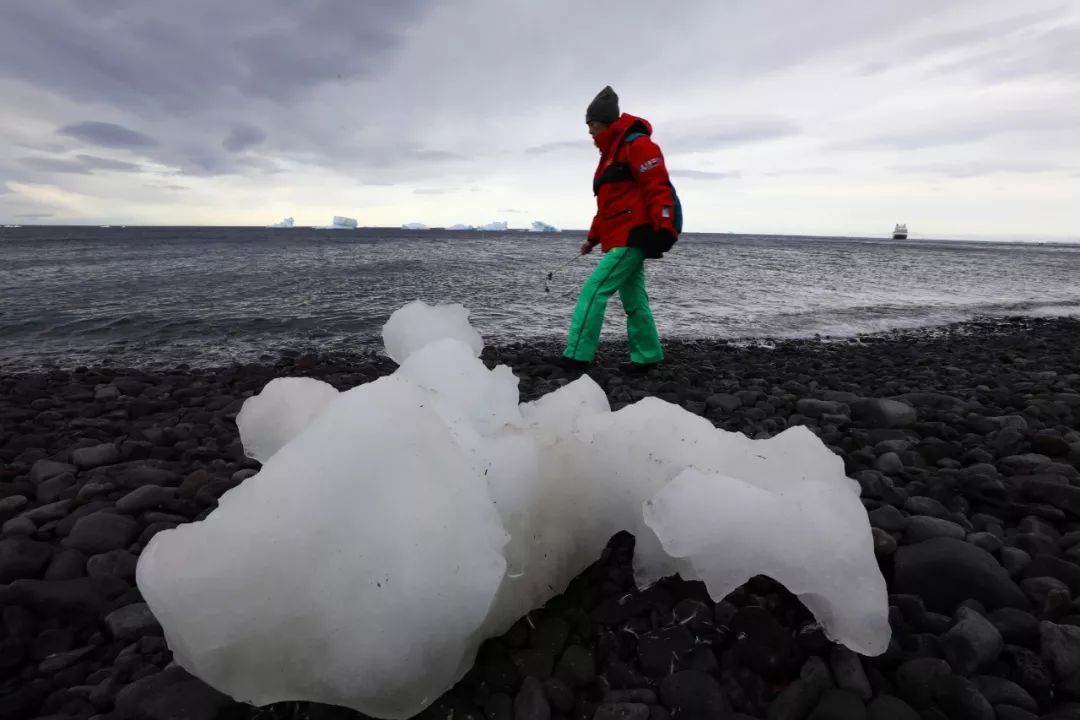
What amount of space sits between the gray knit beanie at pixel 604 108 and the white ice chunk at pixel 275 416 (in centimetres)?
449

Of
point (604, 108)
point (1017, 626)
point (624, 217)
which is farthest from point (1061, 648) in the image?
point (604, 108)

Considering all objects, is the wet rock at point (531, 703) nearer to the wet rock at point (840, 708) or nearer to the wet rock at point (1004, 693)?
the wet rock at point (840, 708)

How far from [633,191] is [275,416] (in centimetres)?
423

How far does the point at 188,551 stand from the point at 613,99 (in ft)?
Answer: 18.4

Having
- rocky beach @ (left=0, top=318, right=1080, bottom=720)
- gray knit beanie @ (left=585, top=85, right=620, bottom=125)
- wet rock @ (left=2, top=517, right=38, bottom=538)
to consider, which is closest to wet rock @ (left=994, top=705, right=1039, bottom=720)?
rocky beach @ (left=0, top=318, right=1080, bottom=720)

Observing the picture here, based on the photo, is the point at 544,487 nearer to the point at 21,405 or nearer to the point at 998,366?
the point at 21,405

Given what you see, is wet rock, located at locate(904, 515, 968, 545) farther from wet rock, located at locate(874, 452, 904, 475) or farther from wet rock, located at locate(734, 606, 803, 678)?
wet rock, located at locate(734, 606, 803, 678)

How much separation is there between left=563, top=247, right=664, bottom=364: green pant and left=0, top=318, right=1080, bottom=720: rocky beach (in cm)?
193

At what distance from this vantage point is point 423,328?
3.32 meters

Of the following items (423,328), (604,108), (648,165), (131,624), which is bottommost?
(131,624)

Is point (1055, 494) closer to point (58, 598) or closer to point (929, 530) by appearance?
point (929, 530)

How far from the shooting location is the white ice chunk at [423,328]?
10.9 feet

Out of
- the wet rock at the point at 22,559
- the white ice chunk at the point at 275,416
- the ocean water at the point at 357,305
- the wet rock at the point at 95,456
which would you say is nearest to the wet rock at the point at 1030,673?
the white ice chunk at the point at 275,416

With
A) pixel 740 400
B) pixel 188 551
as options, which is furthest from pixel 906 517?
pixel 188 551
